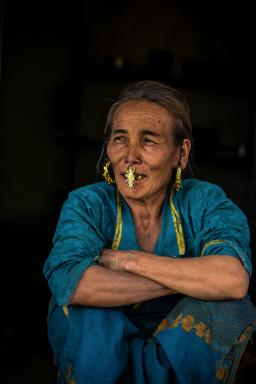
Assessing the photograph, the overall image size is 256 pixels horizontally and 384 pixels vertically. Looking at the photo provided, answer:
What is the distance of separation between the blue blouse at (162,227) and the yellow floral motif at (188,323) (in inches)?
10.9

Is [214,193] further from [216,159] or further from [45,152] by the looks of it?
[45,152]

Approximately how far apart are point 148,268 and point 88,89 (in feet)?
11.6

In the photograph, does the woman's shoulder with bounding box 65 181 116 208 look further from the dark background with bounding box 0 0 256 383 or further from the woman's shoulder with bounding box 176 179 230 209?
the dark background with bounding box 0 0 256 383

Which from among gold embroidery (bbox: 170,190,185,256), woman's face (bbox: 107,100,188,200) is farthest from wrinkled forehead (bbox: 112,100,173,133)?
gold embroidery (bbox: 170,190,185,256)

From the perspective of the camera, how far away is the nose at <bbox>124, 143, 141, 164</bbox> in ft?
7.54

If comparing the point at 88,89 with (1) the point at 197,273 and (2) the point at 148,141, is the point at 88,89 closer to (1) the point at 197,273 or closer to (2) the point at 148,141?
(2) the point at 148,141

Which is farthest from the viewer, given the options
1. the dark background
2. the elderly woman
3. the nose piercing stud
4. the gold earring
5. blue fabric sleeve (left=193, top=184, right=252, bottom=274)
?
the dark background

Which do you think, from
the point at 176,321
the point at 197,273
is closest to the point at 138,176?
the point at 197,273

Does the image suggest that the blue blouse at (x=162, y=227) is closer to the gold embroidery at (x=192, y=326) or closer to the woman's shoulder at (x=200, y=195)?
the woman's shoulder at (x=200, y=195)

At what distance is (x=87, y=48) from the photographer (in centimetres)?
536

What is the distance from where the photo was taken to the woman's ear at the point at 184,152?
8.16ft

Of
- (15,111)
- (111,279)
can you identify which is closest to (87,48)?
(15,111)

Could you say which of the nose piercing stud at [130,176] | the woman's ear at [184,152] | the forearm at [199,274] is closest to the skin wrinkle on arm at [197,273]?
the forearm at [199,274]

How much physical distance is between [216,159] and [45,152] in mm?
1511
